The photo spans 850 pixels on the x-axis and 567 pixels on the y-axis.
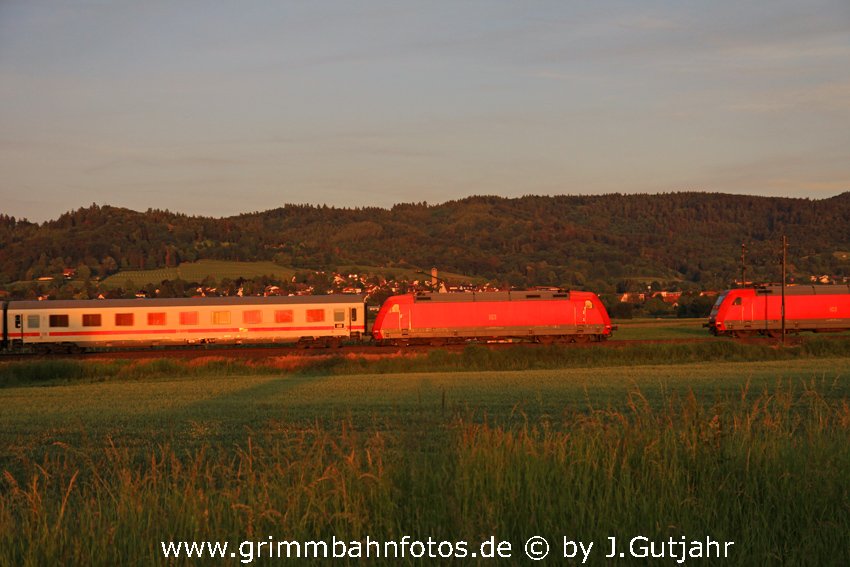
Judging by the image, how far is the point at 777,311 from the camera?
4969 cm

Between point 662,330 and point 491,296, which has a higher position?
point 491,296

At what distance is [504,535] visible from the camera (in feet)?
22.0

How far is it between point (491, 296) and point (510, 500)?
39035 mm

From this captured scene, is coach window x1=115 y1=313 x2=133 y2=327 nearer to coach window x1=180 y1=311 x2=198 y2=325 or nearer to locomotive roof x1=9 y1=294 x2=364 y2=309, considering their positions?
locomotive roof x1=9 y1=294 x2=364 y2=309

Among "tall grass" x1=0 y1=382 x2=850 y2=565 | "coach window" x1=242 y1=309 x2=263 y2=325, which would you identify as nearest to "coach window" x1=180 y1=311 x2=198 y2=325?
"coach window" x1=242 y1=309 x2=263 y2=325

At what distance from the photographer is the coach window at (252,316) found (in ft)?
149

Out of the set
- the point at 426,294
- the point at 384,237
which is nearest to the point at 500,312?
the point at 426,294

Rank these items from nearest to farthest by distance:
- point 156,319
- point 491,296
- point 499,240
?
point 156,319
point 491,296
point 499,240

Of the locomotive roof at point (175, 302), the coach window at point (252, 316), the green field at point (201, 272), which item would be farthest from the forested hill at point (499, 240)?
the coach window at point (252, 316)

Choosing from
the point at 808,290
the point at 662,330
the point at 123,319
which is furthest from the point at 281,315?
the point at 662,330

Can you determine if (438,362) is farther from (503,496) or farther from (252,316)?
(503,496)

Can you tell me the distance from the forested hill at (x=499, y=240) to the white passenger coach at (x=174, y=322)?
7014 cm

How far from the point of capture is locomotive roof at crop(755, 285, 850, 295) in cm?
4997

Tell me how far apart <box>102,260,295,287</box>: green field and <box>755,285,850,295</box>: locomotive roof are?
244 feet
